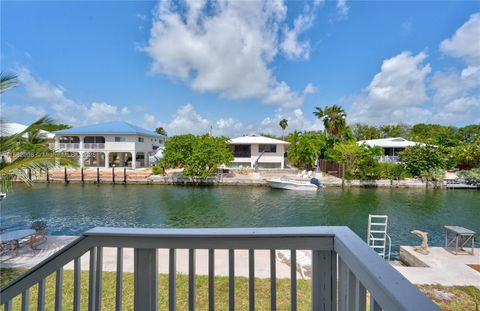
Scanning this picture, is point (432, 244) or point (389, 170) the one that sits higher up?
point (389, 170)

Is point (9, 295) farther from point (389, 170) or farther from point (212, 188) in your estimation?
point (389, 170)

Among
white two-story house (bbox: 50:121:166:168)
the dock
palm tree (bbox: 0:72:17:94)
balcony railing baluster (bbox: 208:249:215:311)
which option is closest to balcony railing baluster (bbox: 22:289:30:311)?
balcony railing baluster (bbox: 208:249:215:311)

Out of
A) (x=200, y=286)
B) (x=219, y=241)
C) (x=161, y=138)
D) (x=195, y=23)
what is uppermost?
(x=195, y=23)

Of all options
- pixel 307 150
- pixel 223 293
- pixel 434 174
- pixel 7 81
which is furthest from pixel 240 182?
pixel 223 293

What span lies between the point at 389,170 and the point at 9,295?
79.6 ft

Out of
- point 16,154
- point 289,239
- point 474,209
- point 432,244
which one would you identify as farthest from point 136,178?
point 474,209

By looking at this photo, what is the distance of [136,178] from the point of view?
21.3 metres

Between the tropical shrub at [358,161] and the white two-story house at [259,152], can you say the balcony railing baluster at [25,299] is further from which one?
the white two-story house at [259,152]

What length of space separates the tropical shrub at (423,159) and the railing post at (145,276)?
24.8 m

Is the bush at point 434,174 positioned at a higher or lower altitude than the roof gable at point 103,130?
lower

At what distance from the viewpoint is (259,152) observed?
85.6 ft

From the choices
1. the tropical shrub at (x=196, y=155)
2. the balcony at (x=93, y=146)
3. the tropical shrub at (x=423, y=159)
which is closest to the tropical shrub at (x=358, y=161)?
the tropical shrub at (x=423, y=159)

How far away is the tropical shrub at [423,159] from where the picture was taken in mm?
19984

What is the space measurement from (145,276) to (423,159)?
82.7 feet
